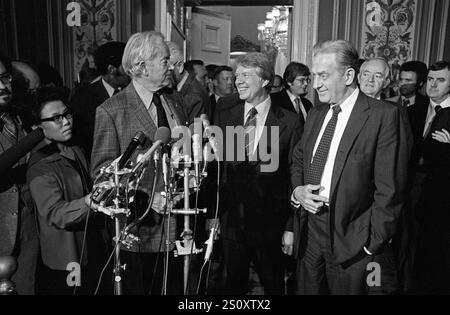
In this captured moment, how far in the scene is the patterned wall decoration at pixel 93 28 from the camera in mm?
4461

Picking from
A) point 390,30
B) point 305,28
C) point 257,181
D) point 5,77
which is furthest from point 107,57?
point 390,30

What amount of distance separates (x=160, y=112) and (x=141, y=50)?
11.7 inches

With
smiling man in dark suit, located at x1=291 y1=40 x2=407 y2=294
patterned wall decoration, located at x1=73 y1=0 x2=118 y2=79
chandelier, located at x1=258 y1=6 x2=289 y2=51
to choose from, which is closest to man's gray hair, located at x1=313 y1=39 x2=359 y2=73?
smiling man in dark suit, located at x1=291 y1=40 x2=407 y2=294

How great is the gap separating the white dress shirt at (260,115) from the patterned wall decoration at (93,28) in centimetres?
281

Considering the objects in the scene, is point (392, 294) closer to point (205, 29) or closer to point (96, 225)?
point (96, 225)

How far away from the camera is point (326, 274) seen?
70.2 inches

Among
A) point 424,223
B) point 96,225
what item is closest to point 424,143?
point 424,223

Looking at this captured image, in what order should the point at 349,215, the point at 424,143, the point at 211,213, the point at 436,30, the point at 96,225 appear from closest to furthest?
the point at 349,215
the point at 96,225
the point at 211,213
the point at 424,143
the point at 436,30

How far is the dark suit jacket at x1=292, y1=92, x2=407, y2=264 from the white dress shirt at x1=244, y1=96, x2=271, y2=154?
62 cm

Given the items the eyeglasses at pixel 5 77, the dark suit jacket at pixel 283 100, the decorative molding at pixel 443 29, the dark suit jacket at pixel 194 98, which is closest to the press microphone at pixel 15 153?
the eyeglasses at pixel 5 77

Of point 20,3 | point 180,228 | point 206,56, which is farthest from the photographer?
point 206,56

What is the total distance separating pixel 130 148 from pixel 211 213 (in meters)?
1.34

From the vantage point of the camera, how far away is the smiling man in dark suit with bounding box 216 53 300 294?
2.21 meters

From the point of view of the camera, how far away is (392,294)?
1.78 metres
